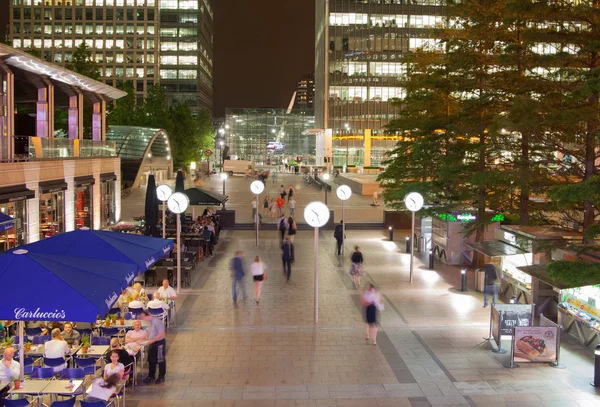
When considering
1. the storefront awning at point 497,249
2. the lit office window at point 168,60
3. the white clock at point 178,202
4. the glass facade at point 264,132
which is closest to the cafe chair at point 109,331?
the white clock at point 178,202

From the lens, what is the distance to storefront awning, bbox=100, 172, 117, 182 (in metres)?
31.5

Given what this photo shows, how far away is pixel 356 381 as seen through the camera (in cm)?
1138

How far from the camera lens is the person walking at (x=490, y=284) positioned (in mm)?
17469

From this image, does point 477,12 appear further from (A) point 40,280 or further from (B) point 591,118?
(A) point 40,280

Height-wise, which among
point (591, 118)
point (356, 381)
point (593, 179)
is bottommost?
point (356, 381)

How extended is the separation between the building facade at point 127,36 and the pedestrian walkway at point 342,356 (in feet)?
386

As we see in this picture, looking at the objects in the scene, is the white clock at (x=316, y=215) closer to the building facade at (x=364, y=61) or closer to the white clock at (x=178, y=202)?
the white clock at (x=178, y=202)

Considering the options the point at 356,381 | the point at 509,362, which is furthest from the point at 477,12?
the point at 356,381

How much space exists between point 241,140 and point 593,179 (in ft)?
473

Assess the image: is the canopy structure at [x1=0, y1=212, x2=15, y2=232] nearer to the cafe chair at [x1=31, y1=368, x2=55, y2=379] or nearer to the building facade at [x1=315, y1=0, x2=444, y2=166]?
the cafe chair at [x1=31, y1=368, x2=55, y2=379]

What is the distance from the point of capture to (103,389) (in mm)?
8938

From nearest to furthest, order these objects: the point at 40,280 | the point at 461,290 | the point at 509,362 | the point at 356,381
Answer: the point at 40,280, the point at 356,381, the point at 509,362, the point at 461,290

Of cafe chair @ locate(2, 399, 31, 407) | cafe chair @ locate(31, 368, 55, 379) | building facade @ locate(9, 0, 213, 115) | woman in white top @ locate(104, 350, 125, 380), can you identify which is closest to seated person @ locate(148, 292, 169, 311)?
cafe chair @ locate(31, 368, 55, 379)

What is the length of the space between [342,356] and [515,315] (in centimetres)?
384
